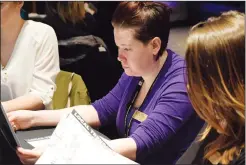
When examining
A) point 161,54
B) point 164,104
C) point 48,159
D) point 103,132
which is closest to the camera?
point 48,159

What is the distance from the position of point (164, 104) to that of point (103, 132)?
388mm

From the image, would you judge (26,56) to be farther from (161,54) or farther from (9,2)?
(161,54)

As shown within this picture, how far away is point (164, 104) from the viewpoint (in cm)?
170

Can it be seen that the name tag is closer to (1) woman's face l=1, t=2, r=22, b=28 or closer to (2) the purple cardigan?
(2) the purple cardigan

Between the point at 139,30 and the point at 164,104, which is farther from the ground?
the point at 139,30

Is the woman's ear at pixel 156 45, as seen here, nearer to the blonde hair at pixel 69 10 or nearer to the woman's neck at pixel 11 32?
the blonde hair at pixel 69 10

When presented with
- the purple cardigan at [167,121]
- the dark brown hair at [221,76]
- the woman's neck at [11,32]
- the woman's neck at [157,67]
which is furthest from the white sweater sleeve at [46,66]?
the dark brown hair at [221,76]

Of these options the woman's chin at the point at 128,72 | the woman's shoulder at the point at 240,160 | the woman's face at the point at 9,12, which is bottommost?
the woman's shoulder at the point at 240,160

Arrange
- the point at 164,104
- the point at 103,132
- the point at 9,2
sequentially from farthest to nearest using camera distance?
1. the point at 9,2
2. the point at 103,132
3. the point at 164,104

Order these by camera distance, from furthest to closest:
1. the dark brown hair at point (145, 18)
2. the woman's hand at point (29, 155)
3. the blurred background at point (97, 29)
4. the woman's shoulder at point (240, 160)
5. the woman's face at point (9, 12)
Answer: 1. the woman's face at point (9, 12)
2. the blurred background at point (97, 29)
3. the dark brown hair at point (145, 18)
4. the woman's hand at point (29, 155)
5. the woman's shoulder at point (240, 160)

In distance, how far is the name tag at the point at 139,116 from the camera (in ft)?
5.89

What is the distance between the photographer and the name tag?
1.80 m

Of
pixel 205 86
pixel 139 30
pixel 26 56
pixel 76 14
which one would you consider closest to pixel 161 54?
pixel 139 30

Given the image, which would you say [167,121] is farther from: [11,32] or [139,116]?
[11,32]
